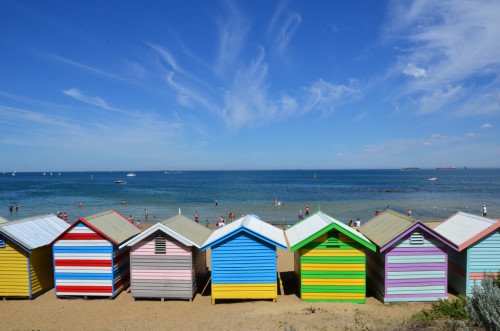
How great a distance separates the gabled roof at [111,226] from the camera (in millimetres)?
12828

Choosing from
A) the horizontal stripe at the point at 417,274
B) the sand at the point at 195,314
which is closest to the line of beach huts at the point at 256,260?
the horizontal stripe at the point at 417,274

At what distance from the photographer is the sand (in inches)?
426

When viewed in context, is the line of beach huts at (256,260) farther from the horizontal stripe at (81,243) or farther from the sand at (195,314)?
the sand at (195,314)

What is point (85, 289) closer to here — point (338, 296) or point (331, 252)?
point (331, 252)

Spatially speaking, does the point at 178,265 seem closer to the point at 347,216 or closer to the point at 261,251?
the point at 261,251

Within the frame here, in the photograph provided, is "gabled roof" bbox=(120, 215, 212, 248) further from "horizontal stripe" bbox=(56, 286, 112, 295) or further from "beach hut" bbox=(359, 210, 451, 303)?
"beach hut" bbox=(359, 210, 451, 303)

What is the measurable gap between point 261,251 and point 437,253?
→ 688cm

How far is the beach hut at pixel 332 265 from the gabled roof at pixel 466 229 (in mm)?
3830

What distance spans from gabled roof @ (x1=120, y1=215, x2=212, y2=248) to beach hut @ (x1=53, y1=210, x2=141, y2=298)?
94cm

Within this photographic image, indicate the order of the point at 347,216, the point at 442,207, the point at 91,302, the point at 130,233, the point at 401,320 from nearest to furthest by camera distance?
the point at 401,320
the point at 91,302
the point at 130,233
the point at 347,216
the point at 442,207

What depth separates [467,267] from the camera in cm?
1230

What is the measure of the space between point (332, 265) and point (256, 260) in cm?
304

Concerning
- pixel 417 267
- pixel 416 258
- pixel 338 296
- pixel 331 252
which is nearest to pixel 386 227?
pixel 416 258

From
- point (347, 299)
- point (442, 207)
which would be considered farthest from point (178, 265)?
point (442, 207)
